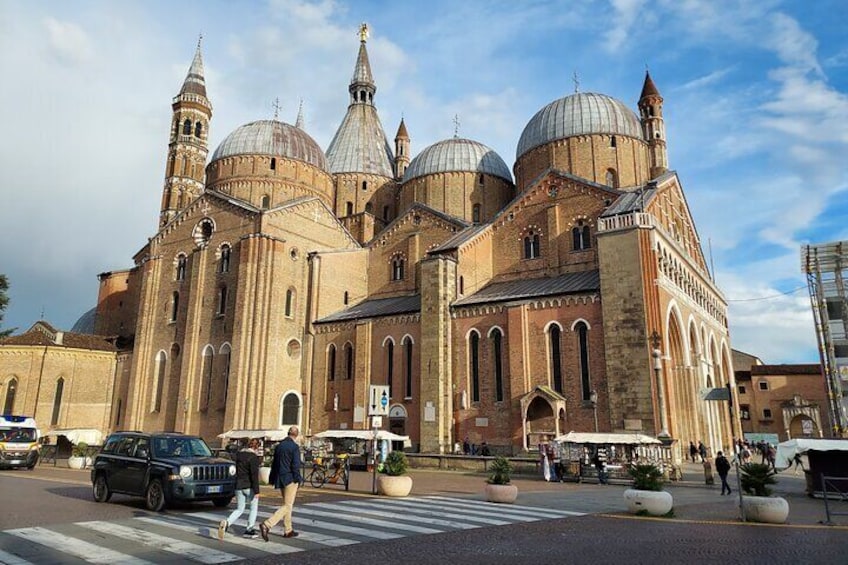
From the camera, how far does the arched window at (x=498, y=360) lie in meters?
28.6

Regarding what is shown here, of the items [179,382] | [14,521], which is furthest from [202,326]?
[14,521]

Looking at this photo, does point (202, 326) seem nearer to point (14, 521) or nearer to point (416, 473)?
point (416, 473)

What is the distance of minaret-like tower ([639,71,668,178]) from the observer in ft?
129

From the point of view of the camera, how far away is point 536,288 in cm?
2970

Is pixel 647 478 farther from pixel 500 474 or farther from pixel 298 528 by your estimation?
pixel 298 528

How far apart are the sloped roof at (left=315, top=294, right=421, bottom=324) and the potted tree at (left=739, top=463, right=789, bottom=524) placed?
21.1 m

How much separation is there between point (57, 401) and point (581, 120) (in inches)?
1524

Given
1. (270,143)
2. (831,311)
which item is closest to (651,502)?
(831,311)

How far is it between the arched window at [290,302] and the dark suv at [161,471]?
21577 mm

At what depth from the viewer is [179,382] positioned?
36594 millimetres

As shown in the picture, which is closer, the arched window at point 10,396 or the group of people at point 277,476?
the group of people at point 277,476

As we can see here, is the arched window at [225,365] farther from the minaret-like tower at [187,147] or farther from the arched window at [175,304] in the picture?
the minaret-like tower at [187,147]

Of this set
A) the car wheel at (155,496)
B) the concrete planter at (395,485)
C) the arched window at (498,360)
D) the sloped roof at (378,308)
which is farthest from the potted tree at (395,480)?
the sloped roof at (378,308)

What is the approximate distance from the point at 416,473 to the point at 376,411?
8.82 meters
